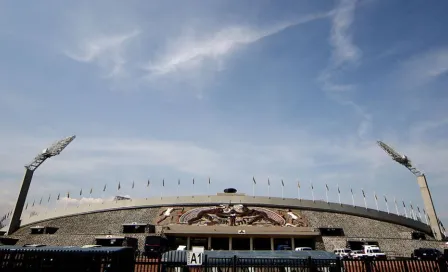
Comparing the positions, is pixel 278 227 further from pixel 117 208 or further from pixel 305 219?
pixel 117 208

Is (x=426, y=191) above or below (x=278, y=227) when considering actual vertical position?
above

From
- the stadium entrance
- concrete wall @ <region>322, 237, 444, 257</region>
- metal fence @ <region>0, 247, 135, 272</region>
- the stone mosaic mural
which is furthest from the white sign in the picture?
the stone mosaic mural

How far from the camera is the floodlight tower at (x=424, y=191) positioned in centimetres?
6325

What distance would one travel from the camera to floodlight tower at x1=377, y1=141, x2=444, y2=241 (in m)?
63.2

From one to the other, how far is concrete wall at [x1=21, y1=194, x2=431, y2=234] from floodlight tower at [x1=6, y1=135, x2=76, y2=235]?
3.75 meters

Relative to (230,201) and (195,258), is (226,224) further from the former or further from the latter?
(195,258)

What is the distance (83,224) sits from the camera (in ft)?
193

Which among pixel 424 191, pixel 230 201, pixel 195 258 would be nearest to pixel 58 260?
pixel 195 258

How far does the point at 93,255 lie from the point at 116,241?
34833mm

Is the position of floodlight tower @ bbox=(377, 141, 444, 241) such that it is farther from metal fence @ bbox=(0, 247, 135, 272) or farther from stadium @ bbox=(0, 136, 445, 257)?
metal fence @ bbox=(0, 247, 135, 272)

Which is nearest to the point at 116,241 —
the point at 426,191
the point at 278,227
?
the point at 278,227

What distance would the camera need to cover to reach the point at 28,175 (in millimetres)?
67312

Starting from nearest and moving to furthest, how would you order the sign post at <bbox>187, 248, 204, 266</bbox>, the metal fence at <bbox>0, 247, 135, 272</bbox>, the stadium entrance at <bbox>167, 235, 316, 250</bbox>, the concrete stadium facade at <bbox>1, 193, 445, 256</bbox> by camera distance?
the sign post at <bbox>187, 248, 204, 266</bbox>, the metal fence at <bbox>0, 247, 135, 272</bbox>, the concrete stadium facade at <bbox>1, 193, 445, 256</bbox>, the stadium entrance at <bbox>167, 235, 316, 250</bbox>

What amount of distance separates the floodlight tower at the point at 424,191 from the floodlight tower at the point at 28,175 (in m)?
89.9
